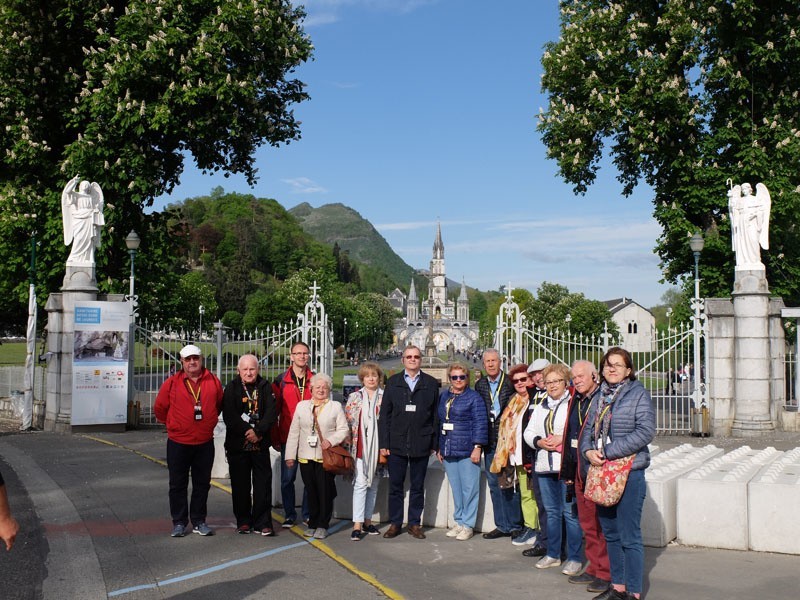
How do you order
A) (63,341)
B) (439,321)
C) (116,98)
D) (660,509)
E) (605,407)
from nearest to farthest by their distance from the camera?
(605,407) → (660,509) → (63,341) → (116,98) → (439,321)

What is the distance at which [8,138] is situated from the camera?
2012cm

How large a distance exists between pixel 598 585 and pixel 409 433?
7.94ft

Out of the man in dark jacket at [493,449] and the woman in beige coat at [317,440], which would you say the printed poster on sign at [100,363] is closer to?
the woman in beige coat at [317,440]

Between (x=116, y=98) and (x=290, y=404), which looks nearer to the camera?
(x=290, y=404)

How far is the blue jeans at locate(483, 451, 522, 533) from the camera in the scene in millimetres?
7831

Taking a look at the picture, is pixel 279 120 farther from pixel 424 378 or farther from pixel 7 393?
pixel 424 378

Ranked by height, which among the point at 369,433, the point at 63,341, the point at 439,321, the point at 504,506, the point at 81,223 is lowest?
the point at 504,506

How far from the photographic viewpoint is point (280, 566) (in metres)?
6.75

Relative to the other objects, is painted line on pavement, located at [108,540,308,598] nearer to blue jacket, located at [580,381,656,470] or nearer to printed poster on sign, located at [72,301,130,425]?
blue jacket, located at [580,381,656,470]

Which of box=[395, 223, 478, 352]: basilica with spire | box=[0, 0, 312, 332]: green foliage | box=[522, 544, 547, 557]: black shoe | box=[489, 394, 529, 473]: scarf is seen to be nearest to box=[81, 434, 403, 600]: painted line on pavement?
box=[522, 544, 547, 557]: black shoe

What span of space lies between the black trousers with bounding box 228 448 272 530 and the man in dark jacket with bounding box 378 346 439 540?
1.21 m

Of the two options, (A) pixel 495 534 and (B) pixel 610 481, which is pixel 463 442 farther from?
(B) pixel 610 481

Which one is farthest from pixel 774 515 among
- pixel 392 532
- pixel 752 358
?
Answer: pixel 752 358

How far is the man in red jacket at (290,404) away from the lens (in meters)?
8.23
